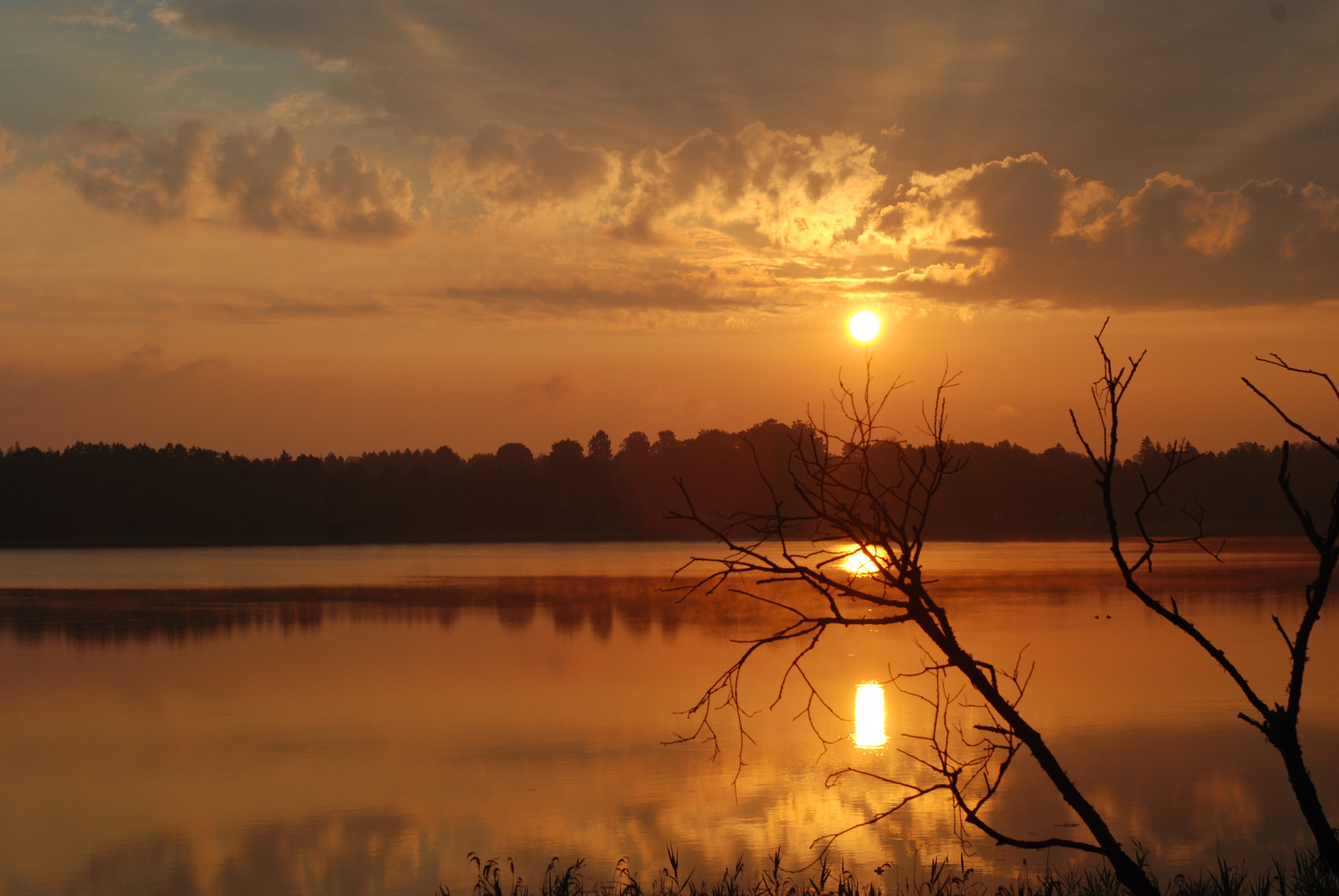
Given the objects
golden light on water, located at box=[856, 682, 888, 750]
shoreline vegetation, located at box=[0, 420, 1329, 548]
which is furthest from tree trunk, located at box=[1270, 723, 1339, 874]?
shoreline vegetation, located at box=[0, 420, 1329, 548]

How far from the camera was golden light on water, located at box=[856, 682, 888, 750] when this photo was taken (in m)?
11.8

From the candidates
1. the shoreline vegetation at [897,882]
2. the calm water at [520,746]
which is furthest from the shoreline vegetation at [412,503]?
the shoreline vegetation at [897,882]

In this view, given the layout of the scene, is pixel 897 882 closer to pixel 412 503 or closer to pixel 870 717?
pixel 870 717

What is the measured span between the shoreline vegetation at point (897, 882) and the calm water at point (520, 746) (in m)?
0.26

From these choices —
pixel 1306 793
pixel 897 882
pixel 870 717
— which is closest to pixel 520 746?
pixel 870 717

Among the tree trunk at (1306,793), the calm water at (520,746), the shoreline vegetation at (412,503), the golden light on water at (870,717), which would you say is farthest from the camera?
the shoreline vegetation at (412,503)

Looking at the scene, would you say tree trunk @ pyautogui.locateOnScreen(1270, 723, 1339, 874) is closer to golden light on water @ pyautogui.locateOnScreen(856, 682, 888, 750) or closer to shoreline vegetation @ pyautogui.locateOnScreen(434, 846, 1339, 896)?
shoreline vegetation @ pyautogui.locateOnScreen(434, 846, 1339, 896)

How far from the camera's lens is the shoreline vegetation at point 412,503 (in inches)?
3570

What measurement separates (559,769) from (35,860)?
14.2 feet

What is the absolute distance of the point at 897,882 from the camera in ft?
25.5

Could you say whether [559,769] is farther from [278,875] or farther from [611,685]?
[611,685]

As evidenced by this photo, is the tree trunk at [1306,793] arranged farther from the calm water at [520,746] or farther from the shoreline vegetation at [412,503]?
the shoreline vegetation at [412,503]

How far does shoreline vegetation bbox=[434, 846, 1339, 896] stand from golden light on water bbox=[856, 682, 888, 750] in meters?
3.24

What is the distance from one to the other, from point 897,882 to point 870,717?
17.8 feet
